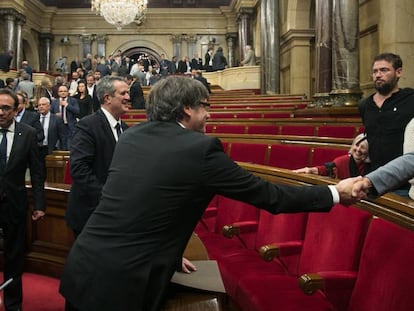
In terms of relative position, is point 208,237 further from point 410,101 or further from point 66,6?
point 66,6

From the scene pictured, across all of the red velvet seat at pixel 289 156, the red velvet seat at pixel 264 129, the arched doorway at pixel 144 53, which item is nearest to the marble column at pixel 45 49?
the arched doorway at pixel 144 53

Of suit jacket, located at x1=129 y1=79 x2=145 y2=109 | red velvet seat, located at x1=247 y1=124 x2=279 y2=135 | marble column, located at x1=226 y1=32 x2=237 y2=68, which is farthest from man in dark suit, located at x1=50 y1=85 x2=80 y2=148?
marble column, located at x1=226 y1=32 x2=237 y2=68

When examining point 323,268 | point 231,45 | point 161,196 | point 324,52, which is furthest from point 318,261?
point 231,45

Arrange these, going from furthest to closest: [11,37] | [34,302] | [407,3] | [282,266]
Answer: [11,37]
[407,3]
[34,302]
[282,266]

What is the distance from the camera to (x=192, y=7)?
1002 inches

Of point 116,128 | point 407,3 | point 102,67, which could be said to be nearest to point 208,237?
point 116,128

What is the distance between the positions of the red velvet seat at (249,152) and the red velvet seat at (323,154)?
0.61 metres

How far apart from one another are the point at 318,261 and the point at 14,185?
1.72m

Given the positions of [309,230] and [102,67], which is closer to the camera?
[309,230]

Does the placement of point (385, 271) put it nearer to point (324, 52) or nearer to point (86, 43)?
point (324, 52)

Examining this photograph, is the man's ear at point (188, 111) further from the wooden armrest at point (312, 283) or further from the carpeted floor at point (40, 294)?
the carpeted floor at point (40, 294)

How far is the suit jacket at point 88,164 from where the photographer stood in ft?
8.63

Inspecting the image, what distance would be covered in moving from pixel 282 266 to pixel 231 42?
22.9 metres

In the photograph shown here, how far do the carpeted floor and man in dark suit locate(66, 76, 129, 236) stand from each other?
2.43ft
